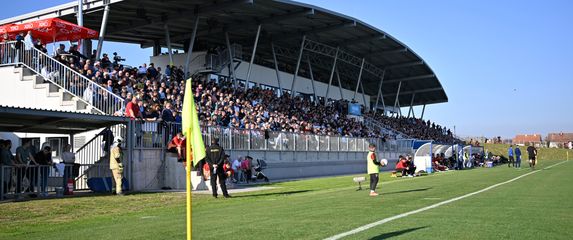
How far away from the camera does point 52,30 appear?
27.6 m

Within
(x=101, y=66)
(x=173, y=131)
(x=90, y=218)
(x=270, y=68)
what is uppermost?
(x=270, y=68)

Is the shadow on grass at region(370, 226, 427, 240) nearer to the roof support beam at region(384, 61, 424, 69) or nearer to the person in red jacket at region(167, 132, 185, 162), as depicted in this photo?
the person in red jacket at region(167, 132, 185, 162)

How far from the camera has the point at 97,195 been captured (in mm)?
19781

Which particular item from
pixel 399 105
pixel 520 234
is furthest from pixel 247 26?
pixel 399 105

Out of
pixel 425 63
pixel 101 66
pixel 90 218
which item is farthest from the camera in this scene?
pixel 425 63

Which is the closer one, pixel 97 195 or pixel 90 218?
pixel 90 218

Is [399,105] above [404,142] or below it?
above

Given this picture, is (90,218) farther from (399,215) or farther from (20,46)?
(20,46)

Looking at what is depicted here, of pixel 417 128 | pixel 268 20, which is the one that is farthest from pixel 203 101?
pixel 417 128

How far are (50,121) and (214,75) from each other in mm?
26624

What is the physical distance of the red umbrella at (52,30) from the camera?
1084 inches

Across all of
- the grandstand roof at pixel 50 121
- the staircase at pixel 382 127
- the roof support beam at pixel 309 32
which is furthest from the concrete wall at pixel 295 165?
the staircase at pixel 382 127

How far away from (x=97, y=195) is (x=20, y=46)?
32.0 ft

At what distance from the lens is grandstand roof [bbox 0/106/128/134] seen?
17.7m
